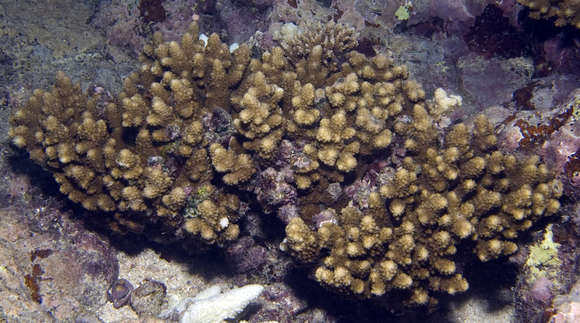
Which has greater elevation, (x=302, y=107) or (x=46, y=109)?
(x=302, y=107)

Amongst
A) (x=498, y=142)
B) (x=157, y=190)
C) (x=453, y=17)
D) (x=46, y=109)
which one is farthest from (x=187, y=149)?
(x=453, y=17)

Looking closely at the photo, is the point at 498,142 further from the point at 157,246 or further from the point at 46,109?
the point at 46,109

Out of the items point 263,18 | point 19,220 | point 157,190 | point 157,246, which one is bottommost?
point 157,246

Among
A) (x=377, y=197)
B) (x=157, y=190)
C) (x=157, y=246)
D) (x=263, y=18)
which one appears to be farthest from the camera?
(x=263, y=18)

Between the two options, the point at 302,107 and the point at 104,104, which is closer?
the point at 302,107

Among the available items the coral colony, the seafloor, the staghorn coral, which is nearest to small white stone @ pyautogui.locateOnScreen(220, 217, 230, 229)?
the coral colony

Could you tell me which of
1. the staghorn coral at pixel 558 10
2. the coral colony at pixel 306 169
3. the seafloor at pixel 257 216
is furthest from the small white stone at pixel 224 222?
the staghorn coral at pixel 558 10

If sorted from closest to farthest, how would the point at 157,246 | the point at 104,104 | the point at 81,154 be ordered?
the point at 81,154 → the point at 104,104 → the point at 157,246

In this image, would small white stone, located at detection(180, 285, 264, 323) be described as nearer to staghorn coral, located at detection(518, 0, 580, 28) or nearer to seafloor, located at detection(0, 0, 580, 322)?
seafloor, located at detection(0, 0, 580, 322)

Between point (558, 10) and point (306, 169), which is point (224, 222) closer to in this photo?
point (306, 169)
